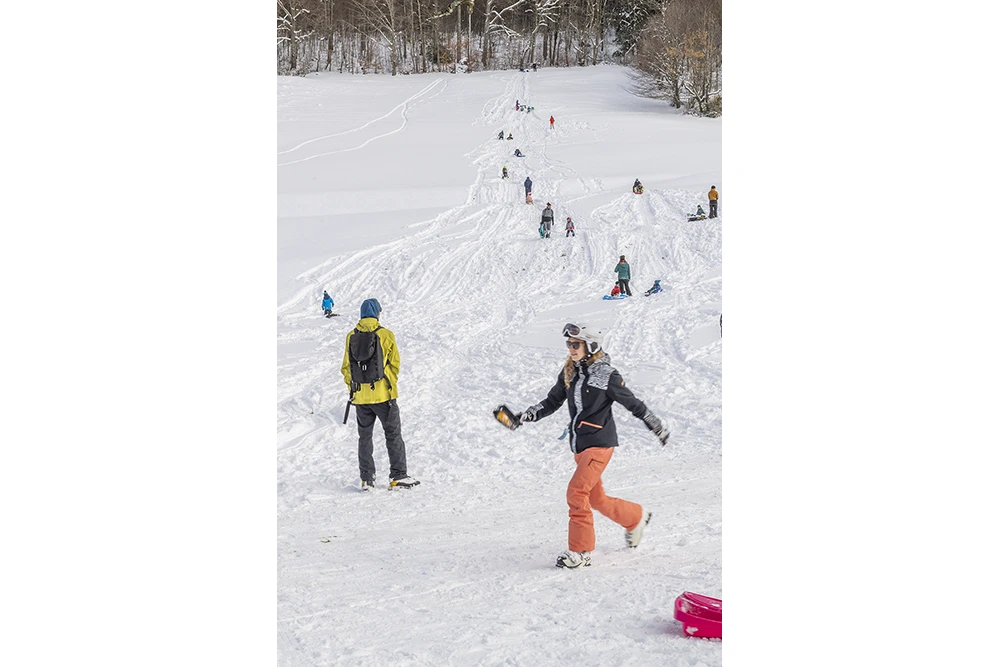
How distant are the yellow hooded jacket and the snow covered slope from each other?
0.64m

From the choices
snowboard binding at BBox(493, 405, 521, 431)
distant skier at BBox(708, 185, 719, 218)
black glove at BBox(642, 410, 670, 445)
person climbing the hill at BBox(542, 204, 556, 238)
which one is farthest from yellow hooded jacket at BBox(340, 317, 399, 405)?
distant skier at BBox(708, 185, 719, 218)

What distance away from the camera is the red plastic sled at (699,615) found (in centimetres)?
317

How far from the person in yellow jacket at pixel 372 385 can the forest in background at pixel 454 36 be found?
92.8ft

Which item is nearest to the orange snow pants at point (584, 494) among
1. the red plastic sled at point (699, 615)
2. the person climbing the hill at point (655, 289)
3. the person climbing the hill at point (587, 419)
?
the person climbing the hill at point (587, 419)

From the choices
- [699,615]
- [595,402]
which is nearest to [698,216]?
[595,402]

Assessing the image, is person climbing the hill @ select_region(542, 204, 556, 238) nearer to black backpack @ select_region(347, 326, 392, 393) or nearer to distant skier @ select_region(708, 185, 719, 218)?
distant skier @ select_region(708, 185, 719, 218)

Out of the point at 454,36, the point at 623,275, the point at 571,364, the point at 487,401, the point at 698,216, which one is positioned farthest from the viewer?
the point at 454,36

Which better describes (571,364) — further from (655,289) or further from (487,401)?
(655,289)

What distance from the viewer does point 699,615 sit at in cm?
320

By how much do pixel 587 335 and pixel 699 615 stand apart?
4.64 ft

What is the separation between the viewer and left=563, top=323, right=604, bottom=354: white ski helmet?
4074 mm
